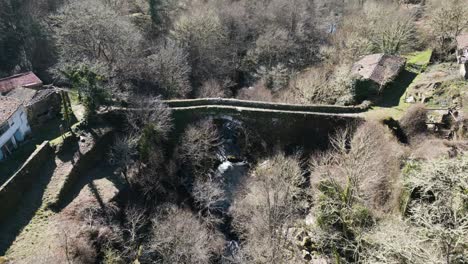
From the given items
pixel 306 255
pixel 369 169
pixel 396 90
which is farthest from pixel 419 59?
pixel 306 255

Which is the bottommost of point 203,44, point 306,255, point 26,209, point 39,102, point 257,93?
point 306,255

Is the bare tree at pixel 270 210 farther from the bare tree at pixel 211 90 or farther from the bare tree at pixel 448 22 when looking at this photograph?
the bare tree at pixel 448 22

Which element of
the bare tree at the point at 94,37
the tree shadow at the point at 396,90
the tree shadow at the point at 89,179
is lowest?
the tree shadow at the point at 89,179

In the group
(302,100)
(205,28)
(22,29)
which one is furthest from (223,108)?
(22,29)

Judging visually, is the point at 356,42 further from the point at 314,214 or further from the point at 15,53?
the point at 15,53

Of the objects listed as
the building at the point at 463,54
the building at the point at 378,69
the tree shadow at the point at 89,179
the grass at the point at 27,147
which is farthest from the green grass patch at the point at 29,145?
the building at the point at 463,54

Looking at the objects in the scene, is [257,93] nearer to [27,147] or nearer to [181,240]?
[181,240]

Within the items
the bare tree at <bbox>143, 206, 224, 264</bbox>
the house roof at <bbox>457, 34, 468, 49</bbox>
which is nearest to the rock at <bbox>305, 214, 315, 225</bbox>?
the bare tree at <bbox>143, 206, 224, 264</bbox>
